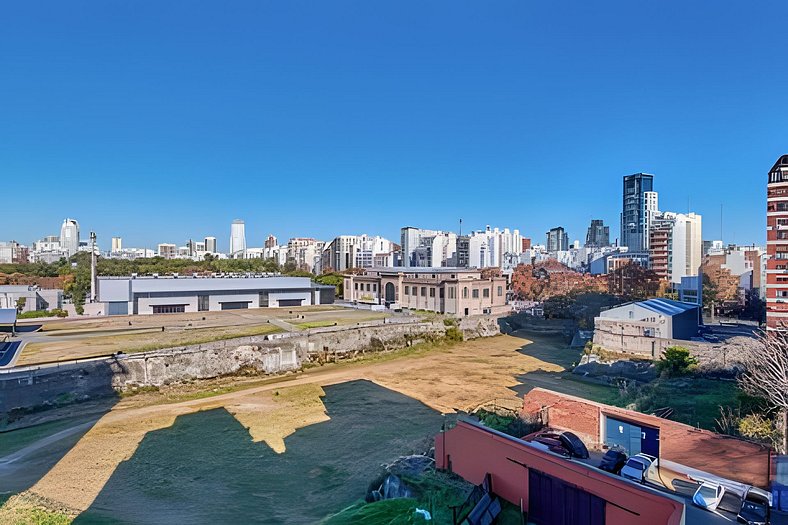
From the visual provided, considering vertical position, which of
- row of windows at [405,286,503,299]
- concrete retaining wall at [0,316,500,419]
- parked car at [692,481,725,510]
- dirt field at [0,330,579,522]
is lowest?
dirt field at [0,330,579,522]

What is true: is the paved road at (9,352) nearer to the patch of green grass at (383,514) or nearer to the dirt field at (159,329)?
the dirt field at (159,329)

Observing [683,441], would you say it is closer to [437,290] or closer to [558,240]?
[437,290]

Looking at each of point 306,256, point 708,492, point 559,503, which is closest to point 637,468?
point 708,492

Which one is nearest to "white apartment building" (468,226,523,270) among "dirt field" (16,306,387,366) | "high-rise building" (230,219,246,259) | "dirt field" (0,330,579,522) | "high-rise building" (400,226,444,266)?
"high-rise building" (400,226,444,266)

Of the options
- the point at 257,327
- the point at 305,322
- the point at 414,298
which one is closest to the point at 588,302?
the point at 414,298

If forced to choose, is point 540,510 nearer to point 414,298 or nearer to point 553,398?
point 553,398

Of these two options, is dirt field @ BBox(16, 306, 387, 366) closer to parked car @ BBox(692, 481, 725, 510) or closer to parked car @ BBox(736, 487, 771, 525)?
parked car @ BBox(692, 481, 725, 510)

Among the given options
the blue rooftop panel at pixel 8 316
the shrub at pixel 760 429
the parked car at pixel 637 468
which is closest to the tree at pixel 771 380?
the shrub at pixel 760 429
